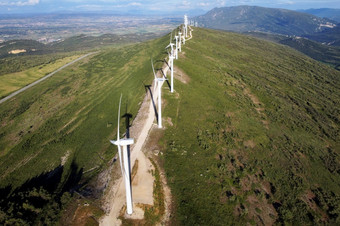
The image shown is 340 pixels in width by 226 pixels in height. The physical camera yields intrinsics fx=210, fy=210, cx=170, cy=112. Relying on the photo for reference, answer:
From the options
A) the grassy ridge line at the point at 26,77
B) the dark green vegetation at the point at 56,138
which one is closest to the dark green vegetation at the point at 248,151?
the dark green vegetation at the point at 56,138

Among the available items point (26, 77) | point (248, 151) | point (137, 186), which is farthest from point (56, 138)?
point (26, 77)

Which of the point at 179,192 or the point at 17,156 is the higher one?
the point at 179,192

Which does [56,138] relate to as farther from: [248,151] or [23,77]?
[23,77]

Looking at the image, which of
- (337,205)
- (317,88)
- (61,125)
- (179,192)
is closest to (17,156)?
(61,125)

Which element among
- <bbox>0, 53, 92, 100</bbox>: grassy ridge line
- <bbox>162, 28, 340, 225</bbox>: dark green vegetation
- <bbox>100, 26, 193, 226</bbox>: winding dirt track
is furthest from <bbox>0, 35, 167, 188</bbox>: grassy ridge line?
<bbox>162, 28, 340, 225</bbox>: dark green vegetation

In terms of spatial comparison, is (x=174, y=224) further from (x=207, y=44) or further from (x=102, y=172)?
(x=207, y=44)

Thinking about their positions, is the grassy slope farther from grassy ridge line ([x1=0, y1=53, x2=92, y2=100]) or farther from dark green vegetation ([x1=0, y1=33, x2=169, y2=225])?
dark green vegetation ([x1=0, y1=33, x2=169, y2=225])
